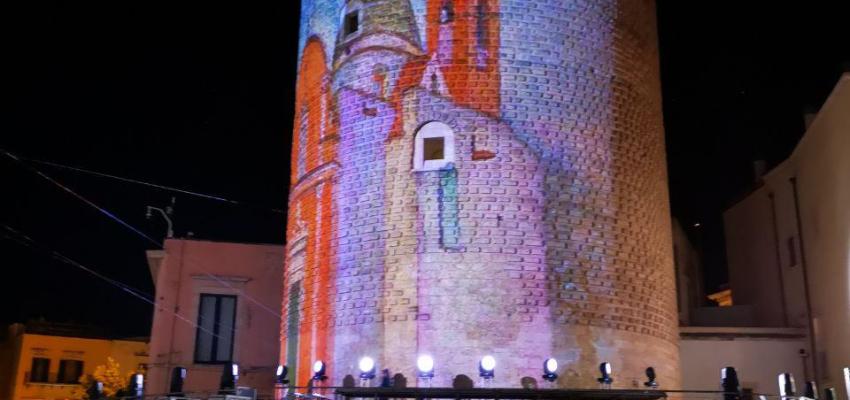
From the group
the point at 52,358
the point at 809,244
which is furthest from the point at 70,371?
the point at 809,244

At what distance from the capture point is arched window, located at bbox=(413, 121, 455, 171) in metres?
17.3

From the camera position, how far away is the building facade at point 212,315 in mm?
25000

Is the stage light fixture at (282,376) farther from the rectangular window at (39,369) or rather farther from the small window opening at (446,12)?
the rectangular window at (39,369)

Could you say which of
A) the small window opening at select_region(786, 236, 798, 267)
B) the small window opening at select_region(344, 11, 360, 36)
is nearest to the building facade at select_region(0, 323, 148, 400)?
the small window opening at select_region(344, 11, 360, 36)

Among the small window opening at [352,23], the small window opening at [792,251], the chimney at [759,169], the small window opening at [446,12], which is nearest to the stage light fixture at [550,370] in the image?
the small window opening at [446,12]

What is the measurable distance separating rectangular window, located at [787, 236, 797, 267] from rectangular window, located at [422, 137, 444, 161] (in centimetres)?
1154

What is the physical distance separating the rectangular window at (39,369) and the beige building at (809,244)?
36.1 meters

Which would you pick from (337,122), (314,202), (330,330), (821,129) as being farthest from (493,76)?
(821,129)

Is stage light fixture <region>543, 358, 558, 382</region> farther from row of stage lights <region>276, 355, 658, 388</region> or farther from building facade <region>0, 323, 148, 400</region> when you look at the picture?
building facade <region>0, 323, 148, 400</region>

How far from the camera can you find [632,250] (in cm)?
1764

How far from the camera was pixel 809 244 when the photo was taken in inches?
893

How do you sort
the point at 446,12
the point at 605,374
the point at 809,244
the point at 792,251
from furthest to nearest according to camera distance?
the point at 792,251 < the point at 809,244 < the point at 446,12 < the point at 605,374

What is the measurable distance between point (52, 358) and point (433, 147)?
37.7 m

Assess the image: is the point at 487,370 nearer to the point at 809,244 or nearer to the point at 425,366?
the point at 425,366
